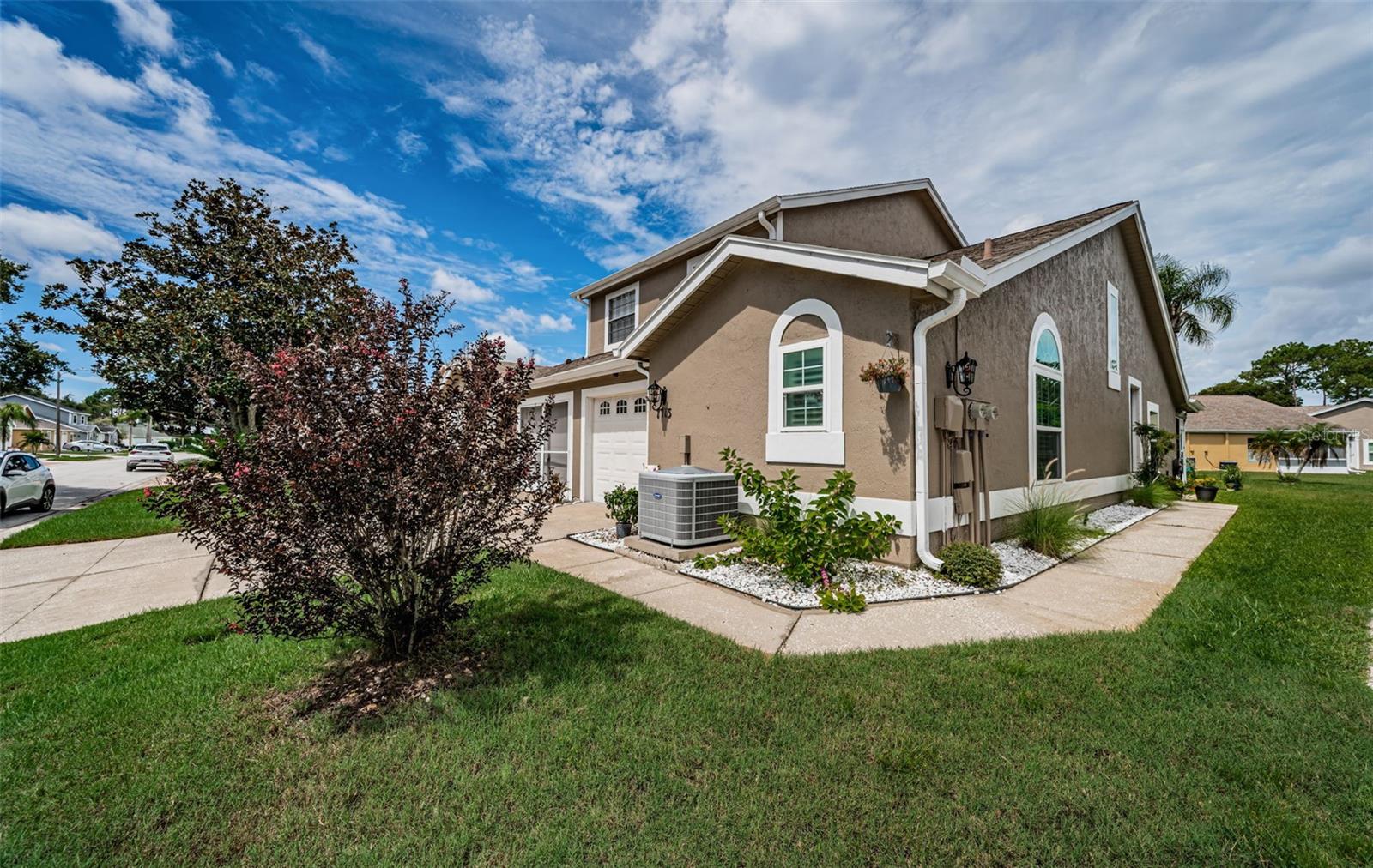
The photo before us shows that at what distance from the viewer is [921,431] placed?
575cm

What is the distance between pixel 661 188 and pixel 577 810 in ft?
38.9

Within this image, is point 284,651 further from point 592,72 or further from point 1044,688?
point 592,72

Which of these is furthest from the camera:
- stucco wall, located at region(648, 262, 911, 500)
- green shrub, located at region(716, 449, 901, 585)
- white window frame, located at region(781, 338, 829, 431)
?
white window frame, located at region(781, 338, 829, 431)

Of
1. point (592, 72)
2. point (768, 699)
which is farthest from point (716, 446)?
point (592, 72)

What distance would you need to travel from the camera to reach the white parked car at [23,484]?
1077 centimetres

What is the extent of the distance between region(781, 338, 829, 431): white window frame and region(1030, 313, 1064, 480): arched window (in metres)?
4.00

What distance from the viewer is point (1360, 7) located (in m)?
6.14

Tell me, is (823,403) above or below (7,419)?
below

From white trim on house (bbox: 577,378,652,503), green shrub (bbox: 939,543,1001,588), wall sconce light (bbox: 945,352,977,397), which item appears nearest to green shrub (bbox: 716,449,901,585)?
green shrub (bbox: 939,543,1001,588)

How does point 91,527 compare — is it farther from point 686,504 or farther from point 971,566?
point 971,566

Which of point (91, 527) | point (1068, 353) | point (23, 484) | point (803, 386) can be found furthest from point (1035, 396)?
point (23, 484)

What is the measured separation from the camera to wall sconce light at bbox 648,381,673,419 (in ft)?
29.0

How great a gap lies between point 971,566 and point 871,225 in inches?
269

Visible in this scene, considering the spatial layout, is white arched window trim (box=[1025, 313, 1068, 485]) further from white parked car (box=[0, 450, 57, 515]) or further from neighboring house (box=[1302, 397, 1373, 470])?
neighboring house (box=[1302, 397, 1373, 470])
